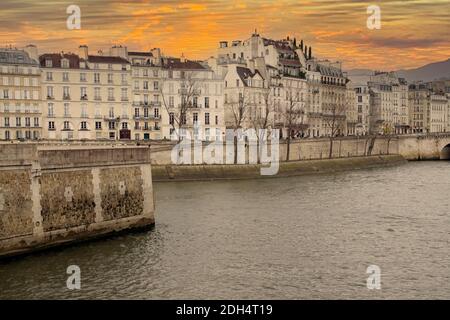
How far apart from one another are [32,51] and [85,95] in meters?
5.79

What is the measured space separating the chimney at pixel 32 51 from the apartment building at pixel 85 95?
756mm

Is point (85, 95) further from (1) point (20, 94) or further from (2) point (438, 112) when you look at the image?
(2) point (438, 112)

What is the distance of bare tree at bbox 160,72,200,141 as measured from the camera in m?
68.6

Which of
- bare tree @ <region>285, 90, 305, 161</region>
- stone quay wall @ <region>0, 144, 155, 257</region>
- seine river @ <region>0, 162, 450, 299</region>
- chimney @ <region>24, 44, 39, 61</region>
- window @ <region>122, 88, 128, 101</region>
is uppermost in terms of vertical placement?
chimney @ <region>24, 44, 39, 61</region>

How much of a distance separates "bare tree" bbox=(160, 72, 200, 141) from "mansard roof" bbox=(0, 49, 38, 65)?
41.9 feet

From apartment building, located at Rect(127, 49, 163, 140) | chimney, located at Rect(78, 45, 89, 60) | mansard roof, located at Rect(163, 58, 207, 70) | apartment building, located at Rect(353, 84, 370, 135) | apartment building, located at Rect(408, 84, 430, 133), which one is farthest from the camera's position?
apartment building, located at Rect(408, 84, 430, 133)

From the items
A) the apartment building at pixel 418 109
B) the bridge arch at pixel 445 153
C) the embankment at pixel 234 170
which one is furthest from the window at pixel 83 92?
the apartment building at pixel 418 109

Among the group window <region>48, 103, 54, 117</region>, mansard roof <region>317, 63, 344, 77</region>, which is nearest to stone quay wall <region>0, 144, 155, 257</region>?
window <region>48, 103, 54, 117</region>

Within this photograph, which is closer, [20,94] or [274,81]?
[20,94]

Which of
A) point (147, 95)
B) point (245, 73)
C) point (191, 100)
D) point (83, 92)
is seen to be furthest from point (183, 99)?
point (245, 73)

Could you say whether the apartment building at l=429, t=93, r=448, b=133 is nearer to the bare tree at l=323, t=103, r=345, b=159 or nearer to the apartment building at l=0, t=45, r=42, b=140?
the bare tree at l=323, t=103, r=345, b=159

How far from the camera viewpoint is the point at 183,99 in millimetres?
68625

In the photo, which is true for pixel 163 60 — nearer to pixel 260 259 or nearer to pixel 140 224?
pixel 140 224

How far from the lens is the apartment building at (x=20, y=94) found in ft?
201
